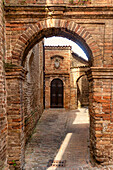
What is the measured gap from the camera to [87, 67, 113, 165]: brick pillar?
3.79m

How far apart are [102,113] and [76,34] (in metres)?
2.40

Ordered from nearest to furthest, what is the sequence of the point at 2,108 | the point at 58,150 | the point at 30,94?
the point at 2,108
the point at 58,150
the point at 30,94

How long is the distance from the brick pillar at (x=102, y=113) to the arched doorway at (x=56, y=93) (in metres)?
10.3

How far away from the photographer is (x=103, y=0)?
3857 millimetres

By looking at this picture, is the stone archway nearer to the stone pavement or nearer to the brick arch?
the brick arch

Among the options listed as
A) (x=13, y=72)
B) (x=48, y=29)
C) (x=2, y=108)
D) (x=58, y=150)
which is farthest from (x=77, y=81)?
(x=2, y=108)

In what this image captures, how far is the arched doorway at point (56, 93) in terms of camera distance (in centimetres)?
1407

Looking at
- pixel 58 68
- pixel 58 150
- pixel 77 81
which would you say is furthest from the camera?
pixel 77 81

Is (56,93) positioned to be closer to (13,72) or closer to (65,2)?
(13,72)

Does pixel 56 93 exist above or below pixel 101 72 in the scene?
below

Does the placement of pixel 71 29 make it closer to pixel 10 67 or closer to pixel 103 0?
pixel 103 0

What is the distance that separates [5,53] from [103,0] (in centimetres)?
316

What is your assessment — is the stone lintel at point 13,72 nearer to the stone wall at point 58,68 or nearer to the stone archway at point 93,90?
the stone archway at point 93,90

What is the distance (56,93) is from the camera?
14.2m
